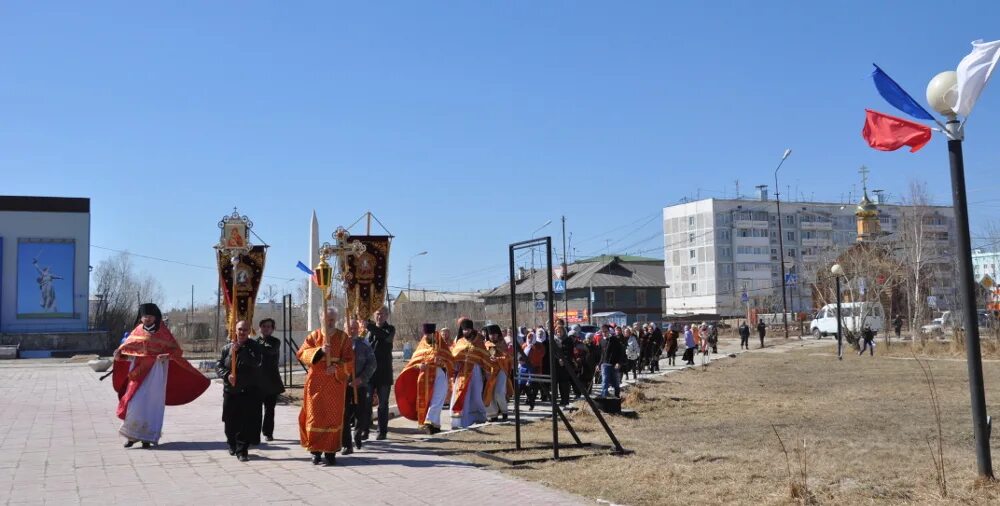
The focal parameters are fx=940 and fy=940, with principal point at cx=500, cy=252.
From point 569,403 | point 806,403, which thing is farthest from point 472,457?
point 806,403

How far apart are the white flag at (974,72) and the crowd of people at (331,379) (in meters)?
4.51

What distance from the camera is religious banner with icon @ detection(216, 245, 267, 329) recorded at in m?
21.7

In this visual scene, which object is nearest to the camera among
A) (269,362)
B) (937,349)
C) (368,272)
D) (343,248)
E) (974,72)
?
(974,72)

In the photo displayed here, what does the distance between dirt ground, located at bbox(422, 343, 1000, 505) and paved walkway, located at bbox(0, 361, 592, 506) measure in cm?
70

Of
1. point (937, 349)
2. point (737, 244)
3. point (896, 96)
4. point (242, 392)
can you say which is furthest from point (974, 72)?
point (737, 244)

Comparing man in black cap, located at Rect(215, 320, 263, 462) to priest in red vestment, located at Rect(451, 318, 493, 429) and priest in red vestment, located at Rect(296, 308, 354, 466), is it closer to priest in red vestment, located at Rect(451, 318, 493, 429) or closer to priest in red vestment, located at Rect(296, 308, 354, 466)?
priest in red vestment, located at Rect(296, 308, 354, 466)

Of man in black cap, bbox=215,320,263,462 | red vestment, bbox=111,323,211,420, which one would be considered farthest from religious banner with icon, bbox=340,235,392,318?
man in black cap, bbox=215,320,263,462

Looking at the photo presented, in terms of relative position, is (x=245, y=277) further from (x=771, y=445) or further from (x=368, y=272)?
(x=771, y=445)

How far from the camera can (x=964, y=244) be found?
812 cm

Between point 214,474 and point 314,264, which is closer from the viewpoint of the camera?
point 214,474

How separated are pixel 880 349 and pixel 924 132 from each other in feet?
118

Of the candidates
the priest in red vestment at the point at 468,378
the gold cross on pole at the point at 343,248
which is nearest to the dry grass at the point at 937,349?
the gold cross on pole at the point at 343,248

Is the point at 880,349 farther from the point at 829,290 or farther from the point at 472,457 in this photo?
the point at 472,457

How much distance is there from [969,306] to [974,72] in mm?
1993
